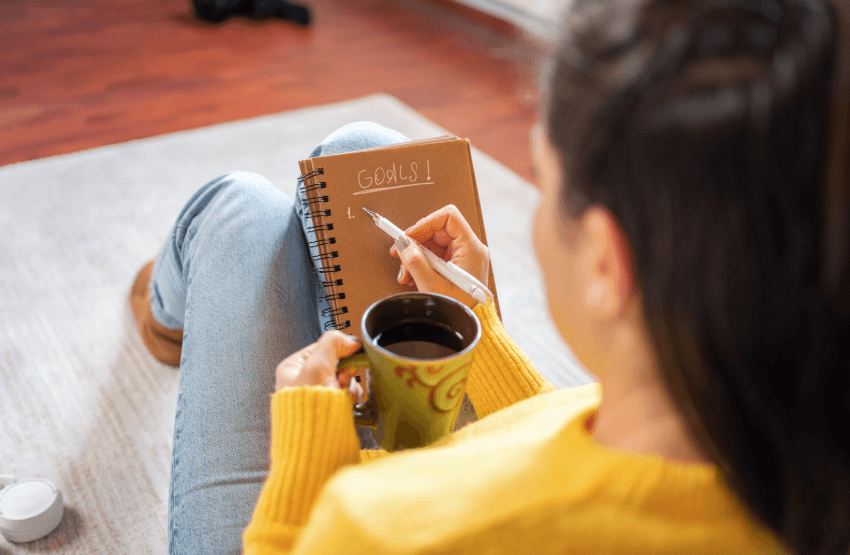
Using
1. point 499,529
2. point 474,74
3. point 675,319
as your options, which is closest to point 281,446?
point 499,529

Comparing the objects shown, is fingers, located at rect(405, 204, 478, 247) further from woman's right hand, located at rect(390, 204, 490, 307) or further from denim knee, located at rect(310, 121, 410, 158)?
denim knee, located at rect(310, 121, 410, 158)

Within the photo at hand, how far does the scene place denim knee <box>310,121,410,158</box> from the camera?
0.93 meters

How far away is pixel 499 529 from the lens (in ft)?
1.15

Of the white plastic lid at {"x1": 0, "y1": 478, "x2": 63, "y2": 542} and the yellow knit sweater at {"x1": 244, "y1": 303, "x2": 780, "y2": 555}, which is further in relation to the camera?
the white plastic lid at {"x1": 0, "y1": 478, "x2": 63, "y2": 542}

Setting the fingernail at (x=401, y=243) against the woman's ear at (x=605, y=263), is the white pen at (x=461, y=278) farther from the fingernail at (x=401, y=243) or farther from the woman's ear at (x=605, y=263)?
the woman's ear at (x=605, y=263)

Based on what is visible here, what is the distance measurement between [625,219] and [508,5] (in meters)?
3.02

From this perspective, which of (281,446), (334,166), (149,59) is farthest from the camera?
(149,59)

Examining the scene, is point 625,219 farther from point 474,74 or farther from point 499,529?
point 474,74

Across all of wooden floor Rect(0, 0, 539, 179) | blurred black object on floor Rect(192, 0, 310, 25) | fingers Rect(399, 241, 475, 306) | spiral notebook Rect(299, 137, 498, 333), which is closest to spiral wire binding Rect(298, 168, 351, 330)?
spiral notebook Rect(299, 137, 498, 333)

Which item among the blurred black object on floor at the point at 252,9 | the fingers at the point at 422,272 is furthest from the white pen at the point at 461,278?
the blurred black object on floor at the point at 252,9

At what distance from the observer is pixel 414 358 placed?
493 mm

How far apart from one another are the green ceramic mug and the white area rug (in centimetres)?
63

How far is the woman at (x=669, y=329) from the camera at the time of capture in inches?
11.2

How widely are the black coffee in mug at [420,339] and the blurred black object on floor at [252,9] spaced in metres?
2.83
